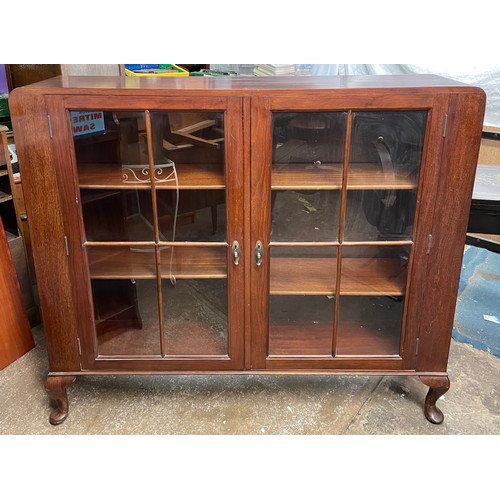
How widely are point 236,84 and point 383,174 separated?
504mm

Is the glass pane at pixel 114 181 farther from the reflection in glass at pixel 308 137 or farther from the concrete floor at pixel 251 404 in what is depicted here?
the concrete floor at pixel 251 404

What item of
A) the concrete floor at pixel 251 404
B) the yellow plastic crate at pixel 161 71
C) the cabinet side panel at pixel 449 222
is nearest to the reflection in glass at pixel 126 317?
the concrete floor at pixel 251 404

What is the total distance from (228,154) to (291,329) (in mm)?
631

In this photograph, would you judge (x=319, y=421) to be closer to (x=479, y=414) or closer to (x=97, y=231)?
(x=479, y=414)

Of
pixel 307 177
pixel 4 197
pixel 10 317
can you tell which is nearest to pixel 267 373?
pixel 307 177

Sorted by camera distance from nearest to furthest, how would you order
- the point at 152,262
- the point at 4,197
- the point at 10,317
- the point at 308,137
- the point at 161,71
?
the point at 308,137
the point at 152,262
the point at 10,317
the point at 4,197
the point at 161,71

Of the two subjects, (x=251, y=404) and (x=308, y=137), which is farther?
(x=251, y=404)

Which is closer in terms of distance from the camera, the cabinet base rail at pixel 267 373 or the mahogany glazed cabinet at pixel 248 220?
the mahogany glazed cabinet at pixel 248 220

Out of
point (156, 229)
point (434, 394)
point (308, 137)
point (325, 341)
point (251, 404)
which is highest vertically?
point (308, 137)

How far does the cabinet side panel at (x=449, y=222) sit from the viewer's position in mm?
1345

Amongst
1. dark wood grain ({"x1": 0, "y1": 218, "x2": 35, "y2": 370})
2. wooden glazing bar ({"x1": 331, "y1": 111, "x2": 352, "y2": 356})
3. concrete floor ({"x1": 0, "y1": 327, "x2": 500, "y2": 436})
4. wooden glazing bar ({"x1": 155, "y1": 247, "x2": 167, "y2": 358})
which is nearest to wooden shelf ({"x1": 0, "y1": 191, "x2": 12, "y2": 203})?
dark wood grain ({"x1": 0, "y1": 218, "x2": 35, "y2": 370})

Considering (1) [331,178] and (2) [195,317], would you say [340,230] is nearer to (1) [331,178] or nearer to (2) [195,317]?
(1) [331,178]

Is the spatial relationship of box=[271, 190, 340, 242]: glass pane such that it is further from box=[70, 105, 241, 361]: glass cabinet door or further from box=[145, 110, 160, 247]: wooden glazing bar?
box=[145, 110, 160, 247]: wooden glazing bar

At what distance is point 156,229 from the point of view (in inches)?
59.2
